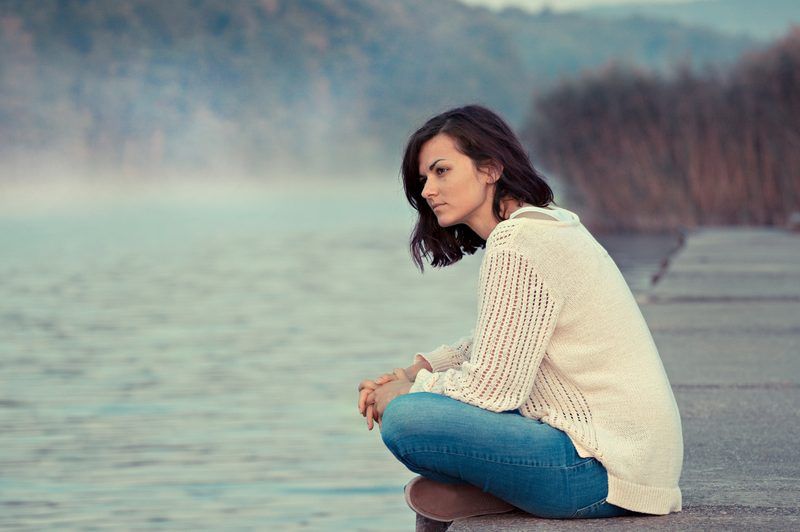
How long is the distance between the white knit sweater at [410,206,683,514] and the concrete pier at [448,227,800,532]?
0.15 meters

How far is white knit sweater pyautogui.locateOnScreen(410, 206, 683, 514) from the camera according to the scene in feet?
8.87

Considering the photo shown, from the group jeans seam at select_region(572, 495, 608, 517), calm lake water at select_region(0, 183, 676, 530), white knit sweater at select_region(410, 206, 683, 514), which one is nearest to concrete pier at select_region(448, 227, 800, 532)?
jeans seam at select_region(572, 495, 608, 517)

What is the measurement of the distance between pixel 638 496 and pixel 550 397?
267 mm

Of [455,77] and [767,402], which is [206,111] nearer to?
[455,77]

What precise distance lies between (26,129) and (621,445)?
7255cm

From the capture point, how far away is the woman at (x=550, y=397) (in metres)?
2.71

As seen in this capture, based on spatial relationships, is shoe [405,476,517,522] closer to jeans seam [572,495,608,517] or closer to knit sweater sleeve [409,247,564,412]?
jeans seam [572,495,608,517]

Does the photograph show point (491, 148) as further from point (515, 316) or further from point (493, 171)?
point (515, 316)

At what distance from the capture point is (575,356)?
9.02ft

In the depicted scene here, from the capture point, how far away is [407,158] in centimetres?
304

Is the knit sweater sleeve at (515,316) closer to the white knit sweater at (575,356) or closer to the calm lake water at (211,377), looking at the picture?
the white knit sweater at (575,356)

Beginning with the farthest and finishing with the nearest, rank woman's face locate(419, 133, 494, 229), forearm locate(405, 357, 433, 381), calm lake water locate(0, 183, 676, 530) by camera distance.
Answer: calm lake water locate(0, 183, 676, 530) → forearm locate(405, 357, 433, 381) → woman's face locate(419, 133, 494, 229)

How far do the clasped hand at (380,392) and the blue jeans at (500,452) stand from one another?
185mm

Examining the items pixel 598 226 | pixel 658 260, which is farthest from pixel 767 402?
pixel 598 226
